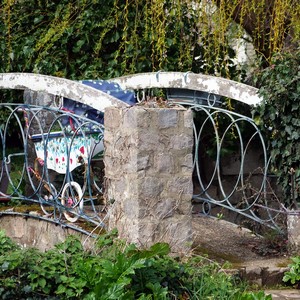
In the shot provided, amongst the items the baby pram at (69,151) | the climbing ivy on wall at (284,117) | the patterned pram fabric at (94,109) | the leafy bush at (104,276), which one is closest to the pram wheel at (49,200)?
the baby pram at (69,151)

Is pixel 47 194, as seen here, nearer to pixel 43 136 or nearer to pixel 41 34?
pixel 43 136

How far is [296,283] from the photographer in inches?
267

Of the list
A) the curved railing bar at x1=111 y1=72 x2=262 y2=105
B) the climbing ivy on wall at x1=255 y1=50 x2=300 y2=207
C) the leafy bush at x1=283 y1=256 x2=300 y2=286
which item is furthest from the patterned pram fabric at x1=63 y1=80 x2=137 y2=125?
the leafy bush at x1=283 y1=256 x2=300 y2=286

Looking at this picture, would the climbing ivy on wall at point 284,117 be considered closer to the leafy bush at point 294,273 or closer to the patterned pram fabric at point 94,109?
the leafy bush at point 294,273

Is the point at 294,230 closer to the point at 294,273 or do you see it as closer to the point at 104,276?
the point at 294,273

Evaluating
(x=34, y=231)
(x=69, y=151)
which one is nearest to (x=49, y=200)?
(x=34, y=231)

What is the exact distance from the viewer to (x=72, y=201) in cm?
759

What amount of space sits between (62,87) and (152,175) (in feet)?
5.53

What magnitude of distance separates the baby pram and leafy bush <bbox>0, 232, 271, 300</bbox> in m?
1.50

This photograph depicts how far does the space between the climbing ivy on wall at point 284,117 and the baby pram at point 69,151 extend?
4.25ft

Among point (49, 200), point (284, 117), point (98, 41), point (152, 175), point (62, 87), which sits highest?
point (98, 41)

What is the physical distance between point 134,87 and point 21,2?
212 centimetres

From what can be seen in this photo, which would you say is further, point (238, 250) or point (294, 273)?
point (238, 250)

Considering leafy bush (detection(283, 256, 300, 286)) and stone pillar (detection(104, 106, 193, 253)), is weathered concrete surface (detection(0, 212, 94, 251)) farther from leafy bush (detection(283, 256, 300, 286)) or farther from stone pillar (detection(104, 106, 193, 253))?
leafy bush (detection(283, 256, 300, 286))
